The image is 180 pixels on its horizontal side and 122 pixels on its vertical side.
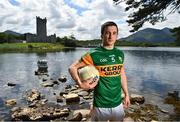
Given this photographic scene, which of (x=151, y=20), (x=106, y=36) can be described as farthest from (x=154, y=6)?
(x=106, y=36)

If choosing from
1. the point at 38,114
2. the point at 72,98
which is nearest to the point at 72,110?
the point at 38,114

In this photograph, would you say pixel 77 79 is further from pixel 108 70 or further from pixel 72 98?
pixel 72 98

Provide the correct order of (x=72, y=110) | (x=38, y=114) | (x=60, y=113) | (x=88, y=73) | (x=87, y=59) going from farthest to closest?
(x=72, y=110)
(x=60, y=113)
(x=38, y=114)
(x=87, y=59)
(x=88, y=73)

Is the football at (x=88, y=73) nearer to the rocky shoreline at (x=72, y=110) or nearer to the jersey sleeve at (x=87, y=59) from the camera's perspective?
the jersey sleeve at (x=87, y=59)

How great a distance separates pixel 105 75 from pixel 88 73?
1.15 ft

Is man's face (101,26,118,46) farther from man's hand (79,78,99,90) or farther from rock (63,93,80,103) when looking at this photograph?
rock (63,93,80,103)

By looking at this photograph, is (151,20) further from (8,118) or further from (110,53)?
(110,53)

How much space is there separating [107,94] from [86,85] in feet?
1.38

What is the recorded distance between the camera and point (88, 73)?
473 centimetres

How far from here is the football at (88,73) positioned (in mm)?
4727

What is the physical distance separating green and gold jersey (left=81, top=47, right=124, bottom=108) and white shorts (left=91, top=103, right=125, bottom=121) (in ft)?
0.23

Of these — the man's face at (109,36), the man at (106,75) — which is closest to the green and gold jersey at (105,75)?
the man at (106,75)

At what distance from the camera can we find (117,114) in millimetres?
4973

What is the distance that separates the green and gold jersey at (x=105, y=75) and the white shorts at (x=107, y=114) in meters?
0.07
